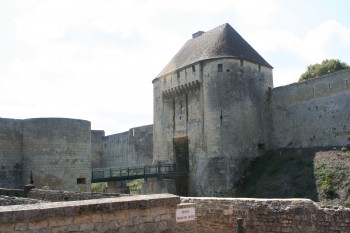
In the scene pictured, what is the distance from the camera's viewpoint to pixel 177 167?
24844mm

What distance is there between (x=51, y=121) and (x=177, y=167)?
10.6 meters

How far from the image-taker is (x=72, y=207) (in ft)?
15.2

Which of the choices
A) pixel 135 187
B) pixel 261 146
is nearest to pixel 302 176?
pixel 261 146

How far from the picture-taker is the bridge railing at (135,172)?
21.3 m

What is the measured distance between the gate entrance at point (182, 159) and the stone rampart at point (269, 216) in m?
15.9

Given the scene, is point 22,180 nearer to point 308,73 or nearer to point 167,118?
point 167,118

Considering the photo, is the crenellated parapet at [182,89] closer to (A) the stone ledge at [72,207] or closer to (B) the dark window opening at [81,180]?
(B) the dark window opening at [81,180]

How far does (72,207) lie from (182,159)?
20.7 metres

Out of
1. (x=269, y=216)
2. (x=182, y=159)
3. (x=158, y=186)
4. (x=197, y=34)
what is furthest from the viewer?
(x=197, y=34)

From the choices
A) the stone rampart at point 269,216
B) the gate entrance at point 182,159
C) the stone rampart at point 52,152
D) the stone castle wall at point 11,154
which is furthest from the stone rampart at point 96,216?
the gate entrance at point 182,159

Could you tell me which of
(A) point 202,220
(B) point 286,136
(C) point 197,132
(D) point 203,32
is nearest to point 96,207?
(A) point 202,220

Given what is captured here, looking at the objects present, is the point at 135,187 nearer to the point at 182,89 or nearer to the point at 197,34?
the point at 182,89

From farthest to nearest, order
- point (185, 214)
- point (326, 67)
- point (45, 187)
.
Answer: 1. point (326, 67)
2. point (45, 187)
3. point (185, 214)

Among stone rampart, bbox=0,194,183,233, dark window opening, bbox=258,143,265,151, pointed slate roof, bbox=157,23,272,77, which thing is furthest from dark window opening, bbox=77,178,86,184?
stone rampart, bbox=0,194,183,233
